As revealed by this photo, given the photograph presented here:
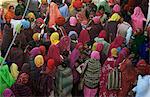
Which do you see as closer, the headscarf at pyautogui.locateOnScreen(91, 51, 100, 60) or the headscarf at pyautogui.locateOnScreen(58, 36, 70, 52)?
the headscarf at pyautogui.locateOnScreen(91, 51, 100, 60)

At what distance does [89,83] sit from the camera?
5809 millimetres

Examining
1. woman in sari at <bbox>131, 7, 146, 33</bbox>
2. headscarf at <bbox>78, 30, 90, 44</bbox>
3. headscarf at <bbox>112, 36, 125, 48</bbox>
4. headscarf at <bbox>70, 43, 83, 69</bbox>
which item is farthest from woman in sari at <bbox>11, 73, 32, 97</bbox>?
woman in sari at <bbox>131, 7, 146, 33</bbox>

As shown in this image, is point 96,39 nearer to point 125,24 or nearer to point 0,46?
point 125,24

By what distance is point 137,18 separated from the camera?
6844mm

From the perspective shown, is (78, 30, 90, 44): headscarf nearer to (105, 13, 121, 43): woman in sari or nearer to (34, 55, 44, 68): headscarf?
(105, 13, 121, 43): woman in sari

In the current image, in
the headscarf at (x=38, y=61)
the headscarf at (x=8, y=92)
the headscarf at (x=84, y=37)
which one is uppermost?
the headscarf at (x=84, y=37)

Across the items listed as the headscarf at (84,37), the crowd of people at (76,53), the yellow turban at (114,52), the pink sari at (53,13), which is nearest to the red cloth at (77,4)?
the crowd of people at (76,53)

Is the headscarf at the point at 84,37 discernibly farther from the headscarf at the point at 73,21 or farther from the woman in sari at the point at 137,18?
the woman in sari at the point at 137,18

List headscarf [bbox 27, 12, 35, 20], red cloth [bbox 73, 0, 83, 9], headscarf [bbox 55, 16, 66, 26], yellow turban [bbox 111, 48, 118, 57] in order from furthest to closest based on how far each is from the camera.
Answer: red cloth [bbox 73, 0, 83, 9]
headscarf [bbox 27, 12, 35, 20]
headscarf [bbox 55, 16, 66, 26]
yellow turban [bbox 111, 48, 118, 57]

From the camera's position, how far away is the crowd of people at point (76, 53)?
5.58 metres

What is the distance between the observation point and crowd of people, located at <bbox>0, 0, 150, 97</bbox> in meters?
5.58

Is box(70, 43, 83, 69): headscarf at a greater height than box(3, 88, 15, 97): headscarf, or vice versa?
box(70, 43, 83, 69): headscarf

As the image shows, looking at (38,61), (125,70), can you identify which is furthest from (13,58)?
(125,70)

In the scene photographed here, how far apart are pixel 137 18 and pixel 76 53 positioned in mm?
1578
